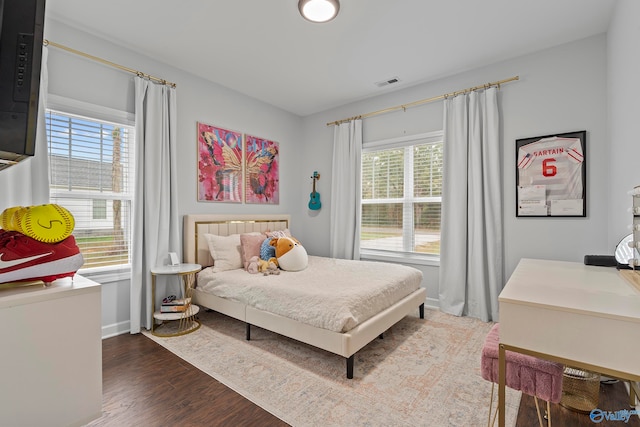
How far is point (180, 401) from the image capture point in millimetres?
1864

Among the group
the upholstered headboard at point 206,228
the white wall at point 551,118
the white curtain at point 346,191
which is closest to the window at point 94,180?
the upholstered headboard at point 206,228

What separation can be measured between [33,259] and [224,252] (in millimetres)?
2475

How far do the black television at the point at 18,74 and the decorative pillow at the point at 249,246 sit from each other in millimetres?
2689

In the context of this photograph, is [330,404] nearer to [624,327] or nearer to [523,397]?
[523,397]

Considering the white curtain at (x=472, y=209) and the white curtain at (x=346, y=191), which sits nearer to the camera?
the white curtain at (x=472, y=209)

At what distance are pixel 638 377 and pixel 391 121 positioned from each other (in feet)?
11.5

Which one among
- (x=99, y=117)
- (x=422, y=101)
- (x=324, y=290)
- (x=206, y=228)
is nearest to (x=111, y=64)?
(x=99, y=117)

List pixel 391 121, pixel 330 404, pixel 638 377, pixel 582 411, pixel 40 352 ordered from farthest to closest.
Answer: pixel 391 121
pixel 330 404
pixel 582 411
pixel 638 377
pixel 40 352

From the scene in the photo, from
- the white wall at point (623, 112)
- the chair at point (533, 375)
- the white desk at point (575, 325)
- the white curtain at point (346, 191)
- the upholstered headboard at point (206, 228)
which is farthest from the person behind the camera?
the white curtain at point (346, 191)

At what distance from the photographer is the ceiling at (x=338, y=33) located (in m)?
2.33

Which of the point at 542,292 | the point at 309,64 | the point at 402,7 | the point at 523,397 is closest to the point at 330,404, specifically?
the point at 523,397

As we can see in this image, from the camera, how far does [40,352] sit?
81 cm

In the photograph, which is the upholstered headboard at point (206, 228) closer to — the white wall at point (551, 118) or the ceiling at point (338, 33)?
the ceiling at point (338, 33)

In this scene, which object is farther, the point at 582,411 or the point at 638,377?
the point at 582,411
